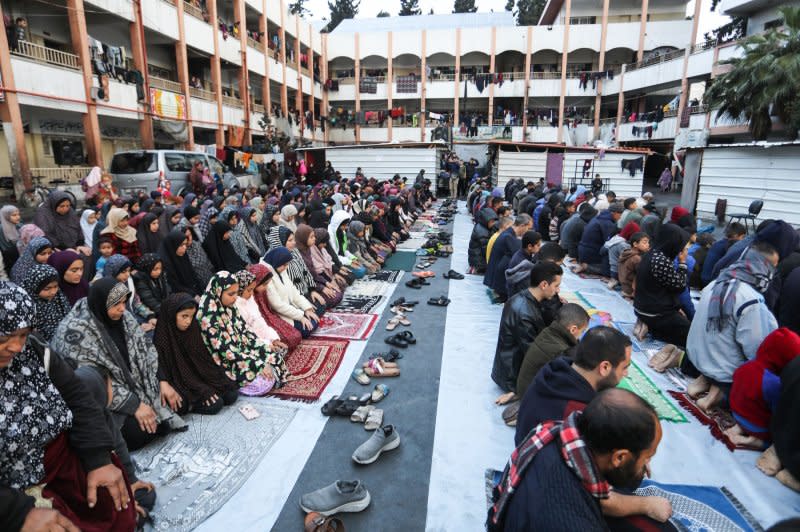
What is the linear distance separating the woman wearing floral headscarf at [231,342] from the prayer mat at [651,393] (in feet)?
8.89

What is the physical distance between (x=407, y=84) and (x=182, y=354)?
90.3 feet

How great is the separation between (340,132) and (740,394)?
28.5 metres

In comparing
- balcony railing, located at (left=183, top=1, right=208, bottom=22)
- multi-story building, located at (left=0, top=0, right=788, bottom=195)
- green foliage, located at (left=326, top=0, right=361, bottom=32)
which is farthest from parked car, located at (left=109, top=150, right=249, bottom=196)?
green foliage, located at (left=326, top=0, right=361, bottom=32)

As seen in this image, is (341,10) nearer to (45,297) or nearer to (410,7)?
(410,7)

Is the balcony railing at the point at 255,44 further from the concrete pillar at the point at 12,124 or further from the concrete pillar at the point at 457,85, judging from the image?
the concrete pillar at the point at 457,85

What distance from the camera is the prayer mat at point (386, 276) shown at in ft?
23.1

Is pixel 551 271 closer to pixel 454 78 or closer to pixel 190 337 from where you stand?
pixel 190 337

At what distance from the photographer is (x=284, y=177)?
1698cm

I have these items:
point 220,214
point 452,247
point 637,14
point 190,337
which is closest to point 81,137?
point 220,214

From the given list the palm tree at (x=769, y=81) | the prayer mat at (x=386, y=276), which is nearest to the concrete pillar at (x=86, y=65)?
the prayer mat at (x=386, y=276)

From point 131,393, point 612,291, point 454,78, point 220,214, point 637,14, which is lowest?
point 612,291

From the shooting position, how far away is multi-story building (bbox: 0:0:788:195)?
1152cm

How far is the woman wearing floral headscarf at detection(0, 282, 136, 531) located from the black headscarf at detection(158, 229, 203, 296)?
3398mm

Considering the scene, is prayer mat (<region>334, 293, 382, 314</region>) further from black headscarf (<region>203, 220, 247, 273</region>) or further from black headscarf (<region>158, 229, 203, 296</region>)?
black headscarf (<region>158, 229, 203, 296</region>)
